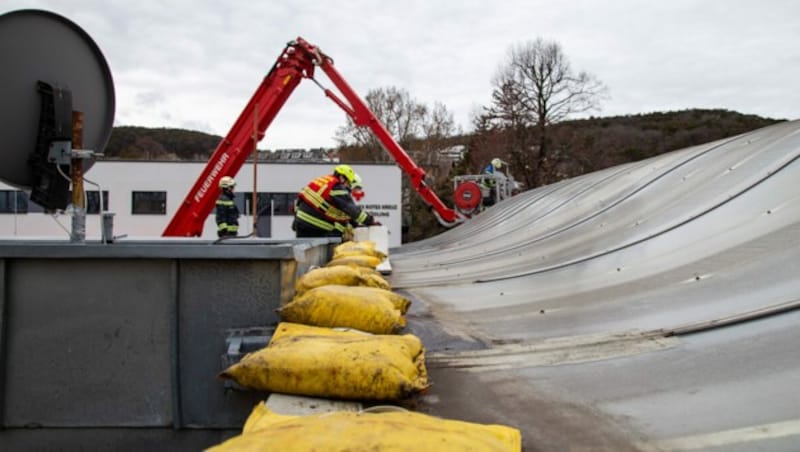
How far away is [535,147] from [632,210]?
2035 cm

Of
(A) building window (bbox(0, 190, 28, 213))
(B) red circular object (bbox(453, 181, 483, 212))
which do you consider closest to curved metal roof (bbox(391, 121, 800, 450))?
(B) red circular object (bbox(453, 181, 483, 212))

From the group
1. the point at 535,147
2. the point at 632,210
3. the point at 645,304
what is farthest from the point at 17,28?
the point at 535,147

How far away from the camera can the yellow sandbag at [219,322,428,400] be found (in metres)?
1.76

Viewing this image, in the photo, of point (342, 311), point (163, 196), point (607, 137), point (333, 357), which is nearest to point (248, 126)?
point (342, 311)

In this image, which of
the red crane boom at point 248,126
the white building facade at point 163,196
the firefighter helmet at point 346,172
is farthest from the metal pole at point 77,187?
the white building facade at point 163,196

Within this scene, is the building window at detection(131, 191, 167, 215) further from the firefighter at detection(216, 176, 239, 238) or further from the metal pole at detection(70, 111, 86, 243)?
the metal pole at detection(70, 111, 86, 243)

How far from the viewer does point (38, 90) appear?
8.79ft

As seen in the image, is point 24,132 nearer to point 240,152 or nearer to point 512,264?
point 512,264

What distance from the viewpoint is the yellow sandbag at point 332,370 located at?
1756 millimetres

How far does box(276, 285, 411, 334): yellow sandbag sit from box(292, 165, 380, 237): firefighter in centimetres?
352

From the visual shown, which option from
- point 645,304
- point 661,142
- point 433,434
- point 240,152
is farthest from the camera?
point 661,142

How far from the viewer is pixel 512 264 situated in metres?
5.79

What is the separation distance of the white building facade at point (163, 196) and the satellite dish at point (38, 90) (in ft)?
51.4

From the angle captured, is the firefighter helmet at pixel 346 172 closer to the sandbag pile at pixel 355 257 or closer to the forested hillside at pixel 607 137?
the sandbag pile at pixel 355 257
